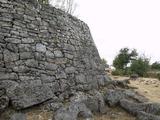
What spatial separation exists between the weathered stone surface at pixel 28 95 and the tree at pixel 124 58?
18.5m

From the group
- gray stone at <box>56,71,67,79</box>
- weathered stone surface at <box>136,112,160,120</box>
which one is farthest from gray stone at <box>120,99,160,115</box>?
gray stone at <box>56,71,67,79</box>

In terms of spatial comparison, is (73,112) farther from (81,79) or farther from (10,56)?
(10,56)

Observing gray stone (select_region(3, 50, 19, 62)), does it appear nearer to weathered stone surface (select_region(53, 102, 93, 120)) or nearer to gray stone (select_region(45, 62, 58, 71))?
gray stone (select_region(45, 62, 58, 71))

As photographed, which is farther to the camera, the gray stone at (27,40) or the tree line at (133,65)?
the tree line at (133,65)

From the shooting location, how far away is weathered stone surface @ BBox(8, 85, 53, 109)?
5.58 m

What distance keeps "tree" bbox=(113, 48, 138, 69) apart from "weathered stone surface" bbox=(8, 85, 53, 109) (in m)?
18.5

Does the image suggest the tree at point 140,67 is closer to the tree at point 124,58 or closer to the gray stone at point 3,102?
the tree at point 124,58

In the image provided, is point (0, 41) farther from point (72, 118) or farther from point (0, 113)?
point (72, 118)

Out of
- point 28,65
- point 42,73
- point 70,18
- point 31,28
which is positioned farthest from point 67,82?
point 70,18

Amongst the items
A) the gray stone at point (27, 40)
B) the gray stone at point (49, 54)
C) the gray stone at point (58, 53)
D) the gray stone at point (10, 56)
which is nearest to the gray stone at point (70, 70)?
the gray stone at point (58, 53)

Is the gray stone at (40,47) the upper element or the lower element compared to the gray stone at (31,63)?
upper

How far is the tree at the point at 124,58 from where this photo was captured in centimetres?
2417

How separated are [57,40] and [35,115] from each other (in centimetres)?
246

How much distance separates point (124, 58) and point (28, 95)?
19.1 m
